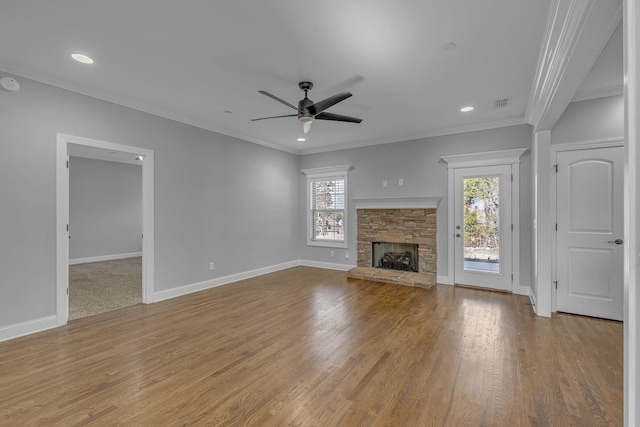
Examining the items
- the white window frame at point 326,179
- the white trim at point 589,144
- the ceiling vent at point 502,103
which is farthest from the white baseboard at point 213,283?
the white trim at point 589,144

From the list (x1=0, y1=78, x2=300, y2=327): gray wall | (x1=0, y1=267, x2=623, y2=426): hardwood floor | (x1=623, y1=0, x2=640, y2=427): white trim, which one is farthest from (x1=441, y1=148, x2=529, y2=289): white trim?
(x1=623, y1=0, x2=640, y2=427): white trim

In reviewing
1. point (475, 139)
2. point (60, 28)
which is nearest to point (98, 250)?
point (60, 28)

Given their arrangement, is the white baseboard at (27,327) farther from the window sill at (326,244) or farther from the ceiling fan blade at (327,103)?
the window sill at (326,244)

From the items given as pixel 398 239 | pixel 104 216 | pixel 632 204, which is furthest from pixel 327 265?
pixel 104 216

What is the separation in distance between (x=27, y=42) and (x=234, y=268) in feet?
13.0

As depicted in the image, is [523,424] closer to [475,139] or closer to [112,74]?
[475,139]

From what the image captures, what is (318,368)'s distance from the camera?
2.43m

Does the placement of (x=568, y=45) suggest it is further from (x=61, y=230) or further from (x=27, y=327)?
(x=27, y=327)

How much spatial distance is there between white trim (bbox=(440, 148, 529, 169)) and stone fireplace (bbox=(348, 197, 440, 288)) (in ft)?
2.23

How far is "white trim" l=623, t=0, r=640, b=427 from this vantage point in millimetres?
991

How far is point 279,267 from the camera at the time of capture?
6500 millimetres

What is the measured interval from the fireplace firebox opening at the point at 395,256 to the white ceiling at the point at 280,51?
2.64 m

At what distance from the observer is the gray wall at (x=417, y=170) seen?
15.1ft

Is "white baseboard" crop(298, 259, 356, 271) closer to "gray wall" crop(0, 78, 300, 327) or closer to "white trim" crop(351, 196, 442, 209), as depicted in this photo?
"gray wall" crop(0, 78, 300, 327)
